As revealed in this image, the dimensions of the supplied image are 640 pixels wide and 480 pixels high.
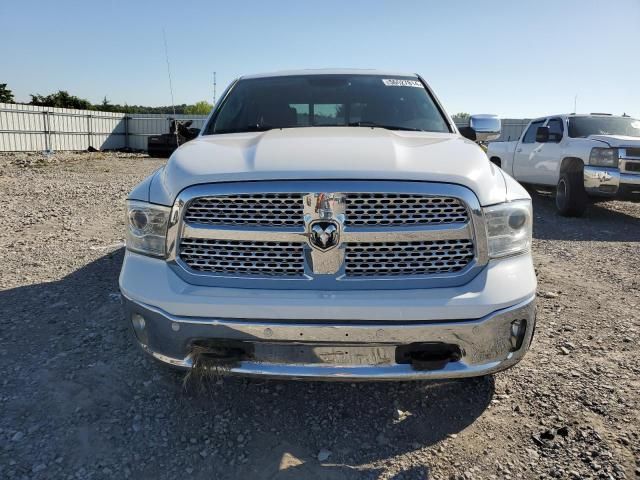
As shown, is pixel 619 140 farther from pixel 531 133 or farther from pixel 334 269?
pixel 334 269

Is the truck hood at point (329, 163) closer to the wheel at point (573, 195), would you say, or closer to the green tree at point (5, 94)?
the wheel at point (573, 195)

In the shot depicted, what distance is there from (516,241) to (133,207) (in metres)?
1.82

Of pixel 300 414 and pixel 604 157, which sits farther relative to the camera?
pixel 604 157

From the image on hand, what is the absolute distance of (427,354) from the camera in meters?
2.21

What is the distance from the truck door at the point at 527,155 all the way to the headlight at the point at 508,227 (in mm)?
8123

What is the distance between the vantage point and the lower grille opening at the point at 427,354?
2.18 metres

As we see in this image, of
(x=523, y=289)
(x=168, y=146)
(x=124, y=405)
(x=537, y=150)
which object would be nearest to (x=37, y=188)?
(x=124, y=405)

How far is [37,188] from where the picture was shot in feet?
34.6

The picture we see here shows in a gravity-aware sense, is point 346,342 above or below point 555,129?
below

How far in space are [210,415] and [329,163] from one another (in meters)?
1.44

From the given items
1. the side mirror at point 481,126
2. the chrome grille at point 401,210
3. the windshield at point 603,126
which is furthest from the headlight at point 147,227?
the windshield at point 603,126

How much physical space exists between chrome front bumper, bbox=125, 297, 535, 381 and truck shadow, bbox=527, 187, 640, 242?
17.3 ft

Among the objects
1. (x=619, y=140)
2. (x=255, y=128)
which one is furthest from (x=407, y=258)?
(x=619, y=140)

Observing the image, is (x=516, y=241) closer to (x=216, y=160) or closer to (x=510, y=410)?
(x=510, y=410)
